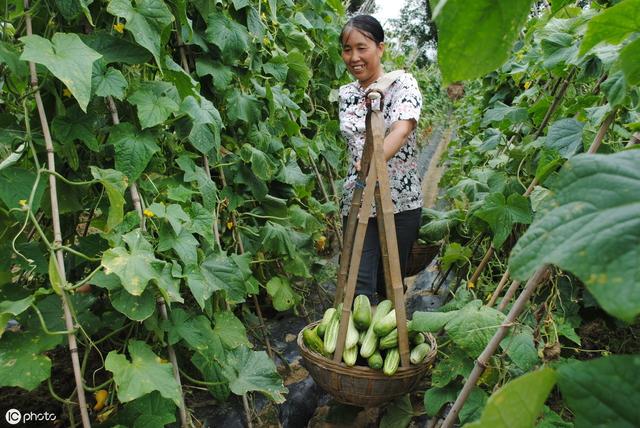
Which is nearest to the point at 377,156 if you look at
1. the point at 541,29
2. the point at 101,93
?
the point at 541,29

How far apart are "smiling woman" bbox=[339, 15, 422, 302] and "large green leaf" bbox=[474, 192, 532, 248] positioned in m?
0.53

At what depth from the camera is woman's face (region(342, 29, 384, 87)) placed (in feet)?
8.84

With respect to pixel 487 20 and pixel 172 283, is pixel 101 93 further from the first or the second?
pixel 487 20

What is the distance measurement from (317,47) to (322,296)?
1.89m

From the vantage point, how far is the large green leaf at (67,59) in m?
1.28

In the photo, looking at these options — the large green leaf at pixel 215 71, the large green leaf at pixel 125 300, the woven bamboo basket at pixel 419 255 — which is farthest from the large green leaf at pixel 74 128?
the woven bamboo basket at pixel 419 255

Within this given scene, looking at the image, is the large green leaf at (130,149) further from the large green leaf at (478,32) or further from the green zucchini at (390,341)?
the large green leaf at (478,32)

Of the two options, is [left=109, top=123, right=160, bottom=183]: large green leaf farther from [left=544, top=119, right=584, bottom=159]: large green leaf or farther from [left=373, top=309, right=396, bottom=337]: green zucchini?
[left=544, top=119, right=584, bottom=159]: large green leaf

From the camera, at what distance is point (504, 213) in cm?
224

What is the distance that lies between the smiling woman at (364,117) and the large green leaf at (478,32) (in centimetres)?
203

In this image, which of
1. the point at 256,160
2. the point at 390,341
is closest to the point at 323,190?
the point at 256,160

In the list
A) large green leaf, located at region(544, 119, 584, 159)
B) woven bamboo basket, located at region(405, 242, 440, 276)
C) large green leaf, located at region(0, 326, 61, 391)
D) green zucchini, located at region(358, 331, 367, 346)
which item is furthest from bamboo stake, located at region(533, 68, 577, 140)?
large green leaf, located at region(0, 326, 61, 391)

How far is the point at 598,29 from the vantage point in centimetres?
73

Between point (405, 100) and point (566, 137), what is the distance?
0.91 metres
